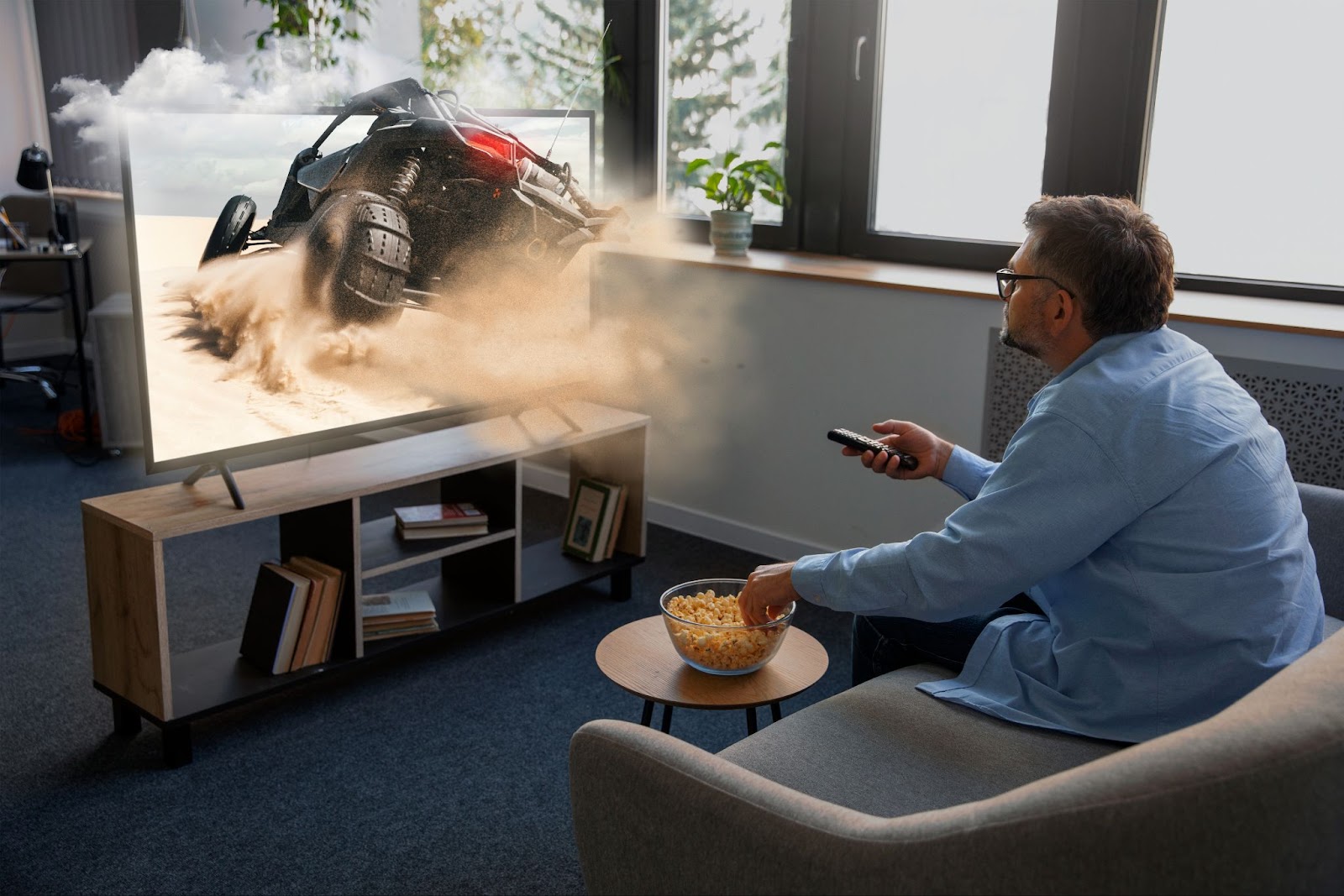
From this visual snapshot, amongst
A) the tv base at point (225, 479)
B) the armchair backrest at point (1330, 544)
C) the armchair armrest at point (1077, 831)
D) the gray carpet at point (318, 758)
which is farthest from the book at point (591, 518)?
the armchair armrest at point (1077, 831)

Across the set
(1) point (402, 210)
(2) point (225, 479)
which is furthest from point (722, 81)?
(2) point (225, 479)

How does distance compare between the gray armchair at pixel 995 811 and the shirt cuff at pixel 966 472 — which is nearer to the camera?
the gray armchair at pixel 995 811

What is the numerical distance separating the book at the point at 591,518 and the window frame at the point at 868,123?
115 cm

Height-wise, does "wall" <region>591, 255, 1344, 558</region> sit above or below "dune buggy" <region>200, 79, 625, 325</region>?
below

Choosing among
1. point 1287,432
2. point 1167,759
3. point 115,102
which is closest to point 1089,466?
point 1167,759

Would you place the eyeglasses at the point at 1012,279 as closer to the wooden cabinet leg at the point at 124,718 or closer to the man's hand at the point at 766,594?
the man's hand at the point at 766,594

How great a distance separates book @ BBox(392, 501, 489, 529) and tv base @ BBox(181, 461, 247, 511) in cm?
51

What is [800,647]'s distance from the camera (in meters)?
2.08

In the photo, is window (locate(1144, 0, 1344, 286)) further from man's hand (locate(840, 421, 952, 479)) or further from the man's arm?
the man's arm

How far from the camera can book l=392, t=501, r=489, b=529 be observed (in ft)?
9.84

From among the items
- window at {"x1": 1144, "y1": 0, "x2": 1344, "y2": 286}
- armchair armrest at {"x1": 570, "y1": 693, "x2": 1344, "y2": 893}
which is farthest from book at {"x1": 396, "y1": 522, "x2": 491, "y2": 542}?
window at {"x1": 1144, "y1": 0, "x2": 1344, "y2": 286}

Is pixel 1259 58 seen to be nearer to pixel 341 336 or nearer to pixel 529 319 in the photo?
pixel 529 319

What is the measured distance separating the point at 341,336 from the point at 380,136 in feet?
1.51

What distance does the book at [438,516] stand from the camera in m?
3.00
